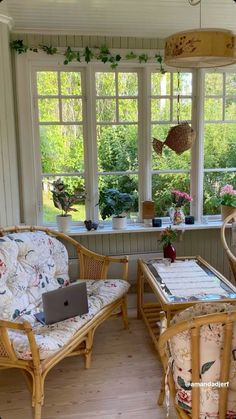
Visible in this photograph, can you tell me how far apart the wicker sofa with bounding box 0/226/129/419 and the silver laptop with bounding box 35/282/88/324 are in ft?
0.14

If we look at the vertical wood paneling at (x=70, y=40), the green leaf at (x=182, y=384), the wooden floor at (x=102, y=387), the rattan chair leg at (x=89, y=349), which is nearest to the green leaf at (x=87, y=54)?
the vertical wood paneling at (x=70, y=40)

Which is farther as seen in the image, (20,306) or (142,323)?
(142,323)

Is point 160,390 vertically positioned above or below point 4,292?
below

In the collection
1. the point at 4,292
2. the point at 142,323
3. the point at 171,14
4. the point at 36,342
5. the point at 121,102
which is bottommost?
the point at 142,323

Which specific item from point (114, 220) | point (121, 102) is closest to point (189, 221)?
point (114, 220)

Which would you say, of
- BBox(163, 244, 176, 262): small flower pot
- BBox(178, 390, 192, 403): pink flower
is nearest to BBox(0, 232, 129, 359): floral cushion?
BBox(163, 244, 176, 262): small flower pot

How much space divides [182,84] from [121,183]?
3.47 feet

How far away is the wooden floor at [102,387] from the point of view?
7.41 feet

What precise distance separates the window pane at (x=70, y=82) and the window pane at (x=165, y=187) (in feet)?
3.62

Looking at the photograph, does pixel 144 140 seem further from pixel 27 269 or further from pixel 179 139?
pixel 27 269

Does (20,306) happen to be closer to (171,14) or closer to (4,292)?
(4,292)

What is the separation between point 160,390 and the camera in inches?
92.7

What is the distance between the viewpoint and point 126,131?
3580mm

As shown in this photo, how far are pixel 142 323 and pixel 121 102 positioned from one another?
6.39 ft
